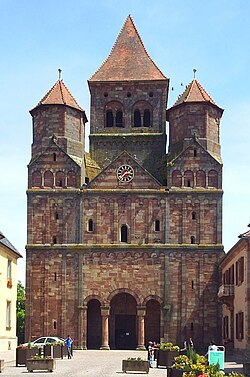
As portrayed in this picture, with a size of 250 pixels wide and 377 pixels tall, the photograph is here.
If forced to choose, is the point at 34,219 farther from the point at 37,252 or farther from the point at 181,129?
the point at 181,129

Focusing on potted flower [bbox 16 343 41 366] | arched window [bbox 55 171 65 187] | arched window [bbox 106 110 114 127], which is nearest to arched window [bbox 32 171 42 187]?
arched window [bbox 55 171 65 187]

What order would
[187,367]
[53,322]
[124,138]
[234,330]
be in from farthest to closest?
[124,138]
[53,322]
[234,330]
[187,367]

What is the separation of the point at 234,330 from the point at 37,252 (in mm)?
20997

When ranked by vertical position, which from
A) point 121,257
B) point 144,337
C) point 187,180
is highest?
point 187,180

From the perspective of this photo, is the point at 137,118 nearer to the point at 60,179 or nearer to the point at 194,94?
the point at 194,94

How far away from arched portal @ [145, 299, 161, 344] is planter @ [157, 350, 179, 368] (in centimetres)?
2738

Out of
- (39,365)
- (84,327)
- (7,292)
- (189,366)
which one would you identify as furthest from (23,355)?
(84,327)

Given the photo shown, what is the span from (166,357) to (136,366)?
5128 mm

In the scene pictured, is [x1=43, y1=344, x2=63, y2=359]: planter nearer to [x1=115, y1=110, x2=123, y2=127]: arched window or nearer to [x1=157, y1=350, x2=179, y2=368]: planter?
[x1=157, y1=350, x2=179, y2=368]: planter

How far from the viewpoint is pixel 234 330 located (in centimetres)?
6075

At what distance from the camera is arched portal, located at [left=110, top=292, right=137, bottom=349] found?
242ft

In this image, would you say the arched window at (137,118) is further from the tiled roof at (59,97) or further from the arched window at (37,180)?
the arched window at (37,180)

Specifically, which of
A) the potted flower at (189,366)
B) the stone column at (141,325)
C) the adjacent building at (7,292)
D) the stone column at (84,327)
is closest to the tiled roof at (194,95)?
the stone column at (141,325)

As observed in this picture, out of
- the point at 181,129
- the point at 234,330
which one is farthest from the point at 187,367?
the point at 181,129
